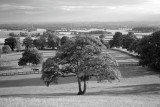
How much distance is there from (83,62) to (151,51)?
84.4ft

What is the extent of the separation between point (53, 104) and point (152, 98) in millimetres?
14847

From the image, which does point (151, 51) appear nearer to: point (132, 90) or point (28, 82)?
point (132, 90)

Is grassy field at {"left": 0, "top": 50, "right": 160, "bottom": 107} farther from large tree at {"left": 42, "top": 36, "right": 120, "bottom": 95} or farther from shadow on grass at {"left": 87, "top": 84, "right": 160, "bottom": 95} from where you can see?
large tree at {"left": 42, "top": 36, "right": 120, "bottom": 95}

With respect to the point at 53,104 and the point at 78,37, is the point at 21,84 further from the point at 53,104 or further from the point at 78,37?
Result: the point at 53,104

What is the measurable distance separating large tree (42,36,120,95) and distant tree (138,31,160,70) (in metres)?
20.1

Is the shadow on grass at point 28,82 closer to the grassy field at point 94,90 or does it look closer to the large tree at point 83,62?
the grassy field at point 94,90

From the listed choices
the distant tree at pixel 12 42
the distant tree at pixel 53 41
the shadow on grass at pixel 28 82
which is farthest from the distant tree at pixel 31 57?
the distant tree at pixel 12 42

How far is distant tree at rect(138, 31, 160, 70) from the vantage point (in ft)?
169

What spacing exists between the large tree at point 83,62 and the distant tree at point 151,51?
20145mm

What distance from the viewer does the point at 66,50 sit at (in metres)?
34.5

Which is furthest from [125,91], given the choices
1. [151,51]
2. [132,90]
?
[151,51]

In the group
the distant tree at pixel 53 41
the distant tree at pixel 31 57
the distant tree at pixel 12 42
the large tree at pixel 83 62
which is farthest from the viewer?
the distant tree at pixel 53 41

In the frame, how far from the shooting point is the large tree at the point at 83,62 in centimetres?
3319

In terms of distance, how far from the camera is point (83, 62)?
33781 millimetres
